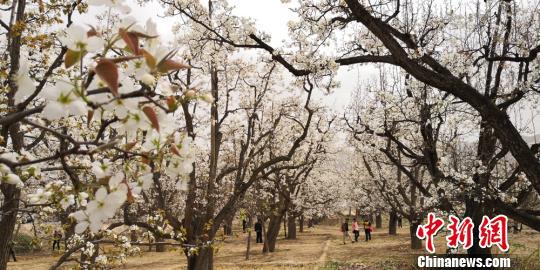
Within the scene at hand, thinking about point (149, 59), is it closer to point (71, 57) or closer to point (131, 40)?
point (131, 40)

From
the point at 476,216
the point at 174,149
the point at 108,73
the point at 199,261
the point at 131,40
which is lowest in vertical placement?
the point at 199,261

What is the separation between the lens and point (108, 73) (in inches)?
37.0

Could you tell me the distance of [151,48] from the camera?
107 cm

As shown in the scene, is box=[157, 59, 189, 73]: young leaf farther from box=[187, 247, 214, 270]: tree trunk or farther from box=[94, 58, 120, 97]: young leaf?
box=[187, 247, 214, 270]: tree trunk

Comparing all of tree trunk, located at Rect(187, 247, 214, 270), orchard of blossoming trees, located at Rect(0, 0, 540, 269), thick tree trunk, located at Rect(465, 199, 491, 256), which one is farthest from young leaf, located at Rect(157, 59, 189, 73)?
thick tree trunk, located at Rect(465, 199, 491, 256)

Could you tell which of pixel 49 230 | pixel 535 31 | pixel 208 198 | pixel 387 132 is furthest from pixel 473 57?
pixel 49 230

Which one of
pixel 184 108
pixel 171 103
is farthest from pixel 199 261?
pixel 171 103

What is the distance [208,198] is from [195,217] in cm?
62

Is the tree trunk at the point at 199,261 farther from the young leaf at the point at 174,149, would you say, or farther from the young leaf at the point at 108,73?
the young leaf at the point at 108,73

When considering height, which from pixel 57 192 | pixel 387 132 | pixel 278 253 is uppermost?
pixel 387 132

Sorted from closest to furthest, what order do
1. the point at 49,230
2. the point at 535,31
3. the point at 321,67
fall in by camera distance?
the point at 49,230 → the point at 321,67 → the point at 535,31

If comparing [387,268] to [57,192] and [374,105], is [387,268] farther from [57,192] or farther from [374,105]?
[57,192]

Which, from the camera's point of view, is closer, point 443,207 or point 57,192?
point 57,192

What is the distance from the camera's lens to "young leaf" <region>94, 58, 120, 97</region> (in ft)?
3.06
